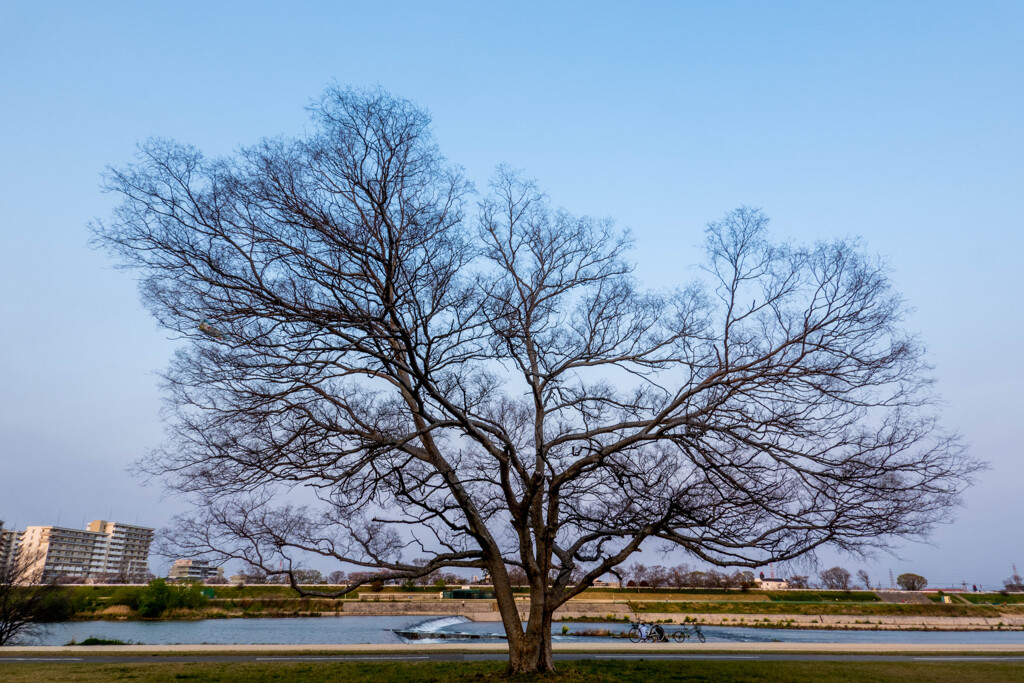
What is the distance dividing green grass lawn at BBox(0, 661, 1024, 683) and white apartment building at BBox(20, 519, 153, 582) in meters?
161

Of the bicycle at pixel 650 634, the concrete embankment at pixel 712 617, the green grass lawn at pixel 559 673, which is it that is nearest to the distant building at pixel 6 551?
the green grass lawn at pixel 559 673

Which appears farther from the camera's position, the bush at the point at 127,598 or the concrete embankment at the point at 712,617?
the bush at the point at 127,598

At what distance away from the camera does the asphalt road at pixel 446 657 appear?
53.5 feet

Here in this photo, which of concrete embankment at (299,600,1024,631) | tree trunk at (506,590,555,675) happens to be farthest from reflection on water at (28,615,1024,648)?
tree trunk at (506,590,555,675)

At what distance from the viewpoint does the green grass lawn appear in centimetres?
1263

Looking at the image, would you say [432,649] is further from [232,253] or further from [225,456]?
[232,253]

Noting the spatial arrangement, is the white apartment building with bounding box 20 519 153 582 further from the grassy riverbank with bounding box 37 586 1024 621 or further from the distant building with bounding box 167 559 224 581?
the distant building with bounding box 167 559 224 581

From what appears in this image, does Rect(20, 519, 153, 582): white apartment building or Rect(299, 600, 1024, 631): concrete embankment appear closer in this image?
Rect(299, 600, 1024, 631): concrete embankment

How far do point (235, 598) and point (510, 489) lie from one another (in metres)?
51.5

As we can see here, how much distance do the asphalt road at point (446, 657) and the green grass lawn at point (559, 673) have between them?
1.29m

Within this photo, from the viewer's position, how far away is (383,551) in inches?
465

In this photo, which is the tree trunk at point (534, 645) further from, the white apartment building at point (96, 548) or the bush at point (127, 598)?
the white apartment building at point (96, 548)

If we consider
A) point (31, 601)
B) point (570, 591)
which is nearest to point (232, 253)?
point (570, 591)

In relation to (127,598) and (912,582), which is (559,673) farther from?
(912,582)
